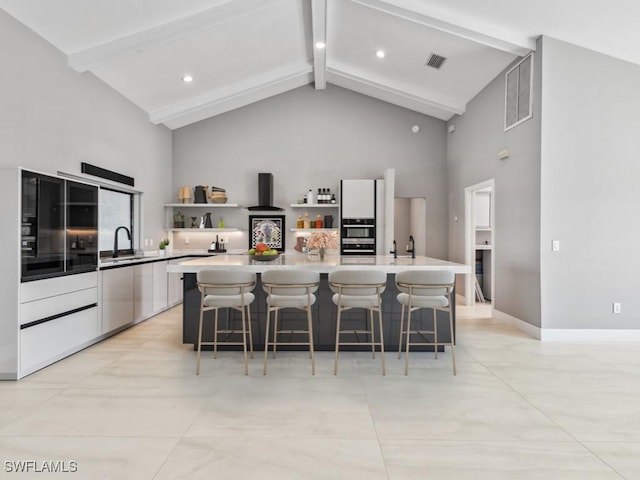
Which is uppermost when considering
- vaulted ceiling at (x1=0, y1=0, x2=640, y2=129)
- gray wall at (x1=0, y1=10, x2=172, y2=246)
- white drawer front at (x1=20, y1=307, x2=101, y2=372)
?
vaulted ceiling at (x1=0, y1=0, x2=640, y2=129)

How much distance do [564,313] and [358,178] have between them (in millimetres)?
4221

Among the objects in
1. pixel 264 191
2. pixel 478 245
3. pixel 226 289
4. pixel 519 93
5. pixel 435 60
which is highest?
pixel 435 60

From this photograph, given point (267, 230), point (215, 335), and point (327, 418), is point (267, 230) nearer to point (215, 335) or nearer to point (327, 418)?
point (215, 335)

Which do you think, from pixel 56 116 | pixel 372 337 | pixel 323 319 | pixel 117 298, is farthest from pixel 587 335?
pixel 56 116

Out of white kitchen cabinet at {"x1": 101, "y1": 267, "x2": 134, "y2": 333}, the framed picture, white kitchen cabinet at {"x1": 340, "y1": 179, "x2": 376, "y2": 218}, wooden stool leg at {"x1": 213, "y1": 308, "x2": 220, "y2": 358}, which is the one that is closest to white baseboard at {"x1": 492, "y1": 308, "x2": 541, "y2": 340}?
white kitchen cabinet at {"x1": 340, "y1": 179, "x2": 376, "y2": 218}

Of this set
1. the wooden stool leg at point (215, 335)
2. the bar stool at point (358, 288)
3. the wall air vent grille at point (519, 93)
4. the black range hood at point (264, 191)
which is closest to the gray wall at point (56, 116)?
the black range hood at point (264, 191)

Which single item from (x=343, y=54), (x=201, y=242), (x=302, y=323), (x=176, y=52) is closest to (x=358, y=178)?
(x=343, y=54)

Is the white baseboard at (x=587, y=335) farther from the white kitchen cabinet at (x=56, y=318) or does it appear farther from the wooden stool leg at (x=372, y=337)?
the white kitchen cabinet at (x=56, y=318)

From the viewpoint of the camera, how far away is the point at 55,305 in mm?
3611

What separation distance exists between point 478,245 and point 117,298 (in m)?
5.87

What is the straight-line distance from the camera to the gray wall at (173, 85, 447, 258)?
772cm

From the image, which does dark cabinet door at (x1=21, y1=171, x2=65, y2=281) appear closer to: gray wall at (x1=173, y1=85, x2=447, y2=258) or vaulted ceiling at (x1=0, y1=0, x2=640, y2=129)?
vaulted ceiling at (x1=0, y1=0, x2=640, y2=129)

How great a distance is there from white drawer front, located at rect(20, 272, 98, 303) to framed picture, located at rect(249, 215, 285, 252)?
12.2ft

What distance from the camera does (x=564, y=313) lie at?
4594 millimetres
